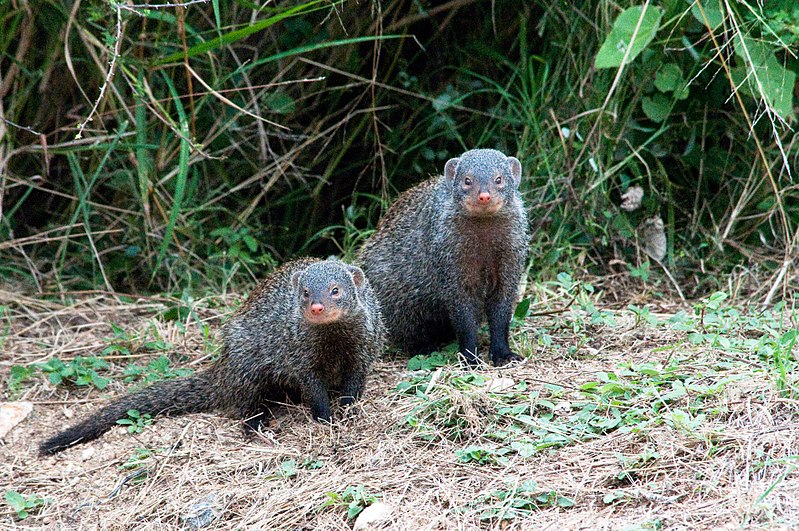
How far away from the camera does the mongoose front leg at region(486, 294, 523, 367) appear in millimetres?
4352

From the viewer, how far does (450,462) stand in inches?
131

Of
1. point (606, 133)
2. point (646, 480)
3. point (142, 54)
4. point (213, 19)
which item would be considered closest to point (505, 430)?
point (646, 480)

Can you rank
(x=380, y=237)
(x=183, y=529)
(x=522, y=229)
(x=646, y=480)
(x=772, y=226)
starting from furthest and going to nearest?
(x=772, y=226) → (x=380, y=237) → (x=522, y=229) → (x=183, y=529) → (x=646, y=480)

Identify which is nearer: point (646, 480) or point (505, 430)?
point (646, 480)

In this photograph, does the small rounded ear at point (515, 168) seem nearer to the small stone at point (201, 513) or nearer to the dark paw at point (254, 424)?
the dark paw at point (254, 424)

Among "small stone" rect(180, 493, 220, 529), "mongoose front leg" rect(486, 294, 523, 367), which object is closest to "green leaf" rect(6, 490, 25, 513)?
"small stone" rect(180, 493, 220, 529)

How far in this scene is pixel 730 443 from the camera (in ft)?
10.0

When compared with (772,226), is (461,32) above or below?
above

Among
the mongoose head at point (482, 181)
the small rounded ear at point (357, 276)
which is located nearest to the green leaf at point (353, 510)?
the small rounded ear at point (357, 276)

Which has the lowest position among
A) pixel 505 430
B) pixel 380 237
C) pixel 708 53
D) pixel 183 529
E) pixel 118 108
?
pixel 183 529

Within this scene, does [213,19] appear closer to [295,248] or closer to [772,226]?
[295,248]

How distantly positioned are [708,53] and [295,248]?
107 inches

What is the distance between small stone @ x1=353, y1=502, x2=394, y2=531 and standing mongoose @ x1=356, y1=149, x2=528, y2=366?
1288 millimetres

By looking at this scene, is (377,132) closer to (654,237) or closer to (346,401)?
(654,237)
